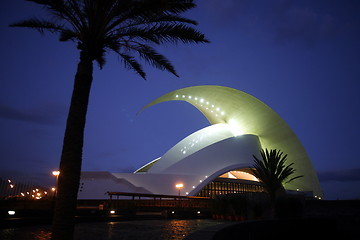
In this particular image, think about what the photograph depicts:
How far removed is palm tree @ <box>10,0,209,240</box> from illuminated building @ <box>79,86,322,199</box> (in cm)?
2176

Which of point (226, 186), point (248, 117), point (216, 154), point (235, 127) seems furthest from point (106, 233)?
point (235, 127)

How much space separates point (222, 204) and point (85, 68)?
39.1 ft

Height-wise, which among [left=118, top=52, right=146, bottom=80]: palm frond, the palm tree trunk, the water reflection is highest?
[left=118, top=52, right=146, bottom=80]: palm frond

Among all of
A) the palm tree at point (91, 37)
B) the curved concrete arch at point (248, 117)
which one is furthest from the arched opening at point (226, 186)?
the palm tree at point (91, 37)

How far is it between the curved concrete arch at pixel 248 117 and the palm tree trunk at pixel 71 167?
1118 inches

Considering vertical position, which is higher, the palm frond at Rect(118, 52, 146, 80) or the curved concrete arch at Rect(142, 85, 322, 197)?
the curved concrete arch at Rect(142, 85, 322, 197)

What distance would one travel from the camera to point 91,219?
43.1 feet

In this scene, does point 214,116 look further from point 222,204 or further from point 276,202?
point 276,202

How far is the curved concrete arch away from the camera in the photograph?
36.5 m

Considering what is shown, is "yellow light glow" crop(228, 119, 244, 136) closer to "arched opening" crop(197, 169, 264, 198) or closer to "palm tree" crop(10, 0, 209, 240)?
"arched opening" crop(197, 169, 264, 198)

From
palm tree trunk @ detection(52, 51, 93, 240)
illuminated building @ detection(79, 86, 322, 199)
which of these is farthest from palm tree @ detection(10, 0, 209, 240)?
illuminated building @ detection(79, 86, 322, 199)

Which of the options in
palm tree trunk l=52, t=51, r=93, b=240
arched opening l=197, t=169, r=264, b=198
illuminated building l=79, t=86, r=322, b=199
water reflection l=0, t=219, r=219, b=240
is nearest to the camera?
palm tree trunk l=52, t=51, r=93, b=240

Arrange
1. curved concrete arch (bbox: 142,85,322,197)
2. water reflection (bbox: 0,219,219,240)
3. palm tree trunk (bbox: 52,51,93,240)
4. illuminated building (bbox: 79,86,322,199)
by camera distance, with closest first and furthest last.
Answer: palm tree trunk (bbox: 52,51,93,240), water reflection (bbox: 0,219,219,240), illuminated building (bbox: 79,86,322,199), curved concrete arch (bbox: 142,85,322,197)

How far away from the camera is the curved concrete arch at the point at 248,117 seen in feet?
120
